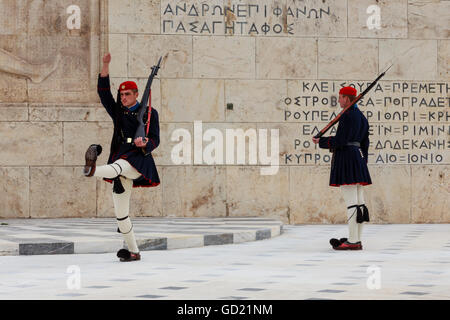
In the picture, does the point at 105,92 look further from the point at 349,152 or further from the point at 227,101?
the point at 227,101

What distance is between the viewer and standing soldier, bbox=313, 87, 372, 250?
402 inches

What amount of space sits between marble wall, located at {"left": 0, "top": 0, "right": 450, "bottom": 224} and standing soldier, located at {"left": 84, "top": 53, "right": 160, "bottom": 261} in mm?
5727

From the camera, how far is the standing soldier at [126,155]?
8719mm

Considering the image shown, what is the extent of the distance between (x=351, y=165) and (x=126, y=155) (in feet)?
9.11

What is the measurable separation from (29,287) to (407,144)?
31.4ft

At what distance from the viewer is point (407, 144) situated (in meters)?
15.2

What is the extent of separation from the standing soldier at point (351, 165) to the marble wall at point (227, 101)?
4521 mm

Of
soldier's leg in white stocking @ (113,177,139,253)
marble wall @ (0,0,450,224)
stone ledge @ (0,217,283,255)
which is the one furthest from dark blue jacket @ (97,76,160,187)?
marble wall @ (0,0,450,224)

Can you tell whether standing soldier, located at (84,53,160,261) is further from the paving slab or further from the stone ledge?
the stone ledge

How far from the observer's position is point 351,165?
1021cm

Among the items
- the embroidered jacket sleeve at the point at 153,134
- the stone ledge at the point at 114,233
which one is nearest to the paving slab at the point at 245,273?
the stone ledge at the point at 114,233

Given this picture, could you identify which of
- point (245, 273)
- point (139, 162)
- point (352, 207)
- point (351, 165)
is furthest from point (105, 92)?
point (352, 207)
